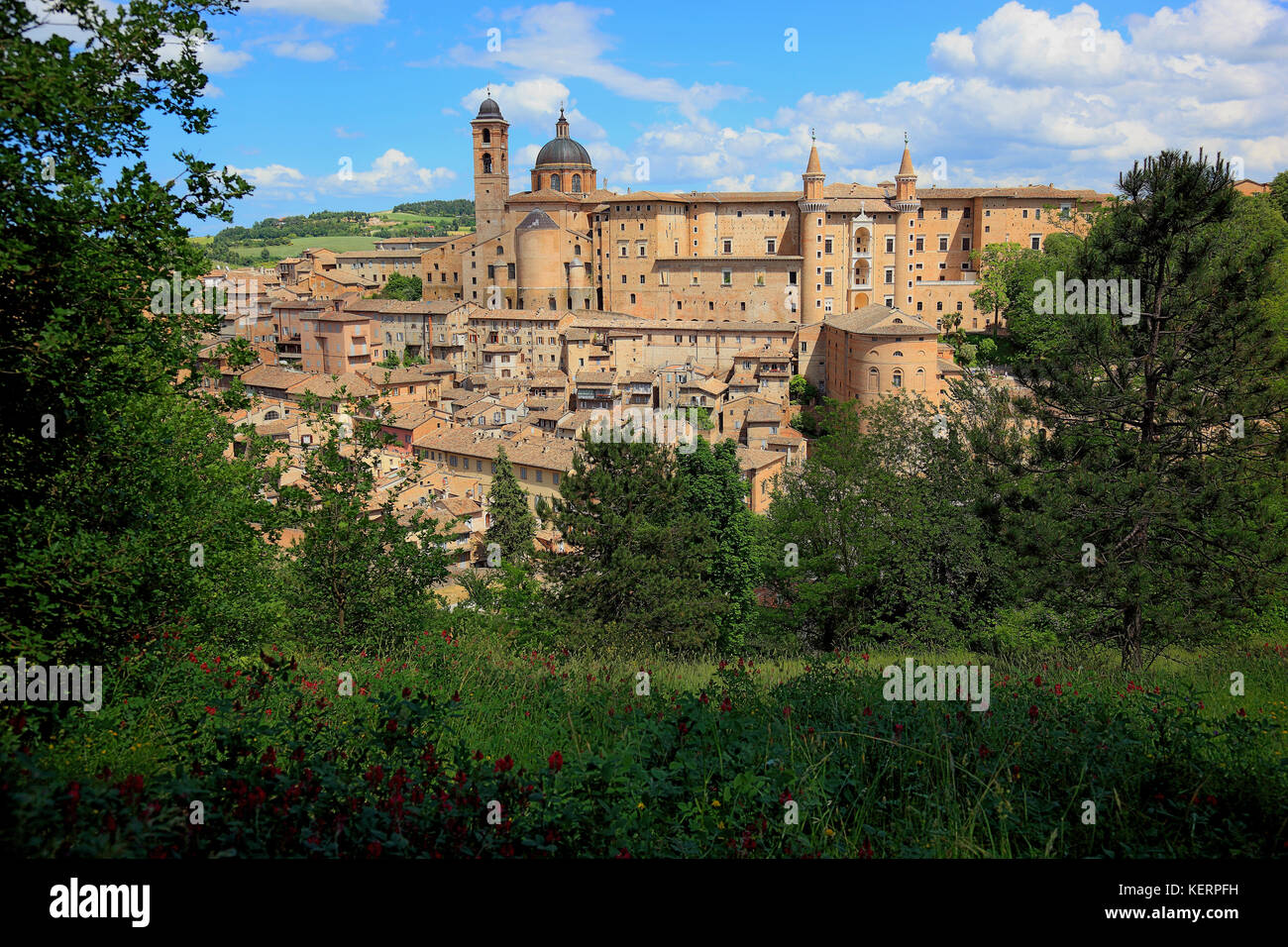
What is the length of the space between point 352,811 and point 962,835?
2.57m

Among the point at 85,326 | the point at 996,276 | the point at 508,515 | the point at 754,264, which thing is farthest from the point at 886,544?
the point at 754,264

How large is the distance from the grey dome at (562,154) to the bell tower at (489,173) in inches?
164

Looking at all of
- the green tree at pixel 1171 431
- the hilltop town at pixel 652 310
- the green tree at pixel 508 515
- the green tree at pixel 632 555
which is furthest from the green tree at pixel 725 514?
the hilltop town at pixel 652 310

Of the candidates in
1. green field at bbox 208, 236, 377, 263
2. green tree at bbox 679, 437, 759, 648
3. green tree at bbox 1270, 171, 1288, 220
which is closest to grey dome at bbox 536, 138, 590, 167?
green field at bbox 208, 236, 377, 263

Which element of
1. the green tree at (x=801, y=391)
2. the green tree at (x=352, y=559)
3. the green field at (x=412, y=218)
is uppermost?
the green field at (x=412, y=218)

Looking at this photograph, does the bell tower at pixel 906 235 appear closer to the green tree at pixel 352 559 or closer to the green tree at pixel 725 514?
the green tree at pixel 725 514

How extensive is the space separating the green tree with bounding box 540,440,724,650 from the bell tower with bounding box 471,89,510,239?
68673mm

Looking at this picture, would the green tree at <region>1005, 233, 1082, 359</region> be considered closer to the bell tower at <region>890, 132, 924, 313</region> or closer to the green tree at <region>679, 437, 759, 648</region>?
the bell tower at <region>890, 132, 924, 313</region>

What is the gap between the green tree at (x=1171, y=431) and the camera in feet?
35.4

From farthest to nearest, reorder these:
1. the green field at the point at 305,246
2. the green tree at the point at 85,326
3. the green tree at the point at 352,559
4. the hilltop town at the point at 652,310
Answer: the green field at the point at 305,246 < the hilltop town at the point at 652,310 < the green tree at the point at 352,559 < the green tree at the point at 85,326

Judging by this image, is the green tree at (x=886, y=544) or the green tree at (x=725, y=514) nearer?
the green tree at (x=886, y=544)

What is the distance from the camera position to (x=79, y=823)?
3074mm

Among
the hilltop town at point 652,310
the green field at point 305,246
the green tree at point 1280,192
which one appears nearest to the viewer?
the green tree at point 1280,192

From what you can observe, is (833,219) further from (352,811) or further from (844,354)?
(352,811)
